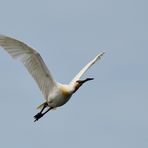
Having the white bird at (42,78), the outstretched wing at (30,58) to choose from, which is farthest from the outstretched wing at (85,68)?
the outstretched wing at (30,58)

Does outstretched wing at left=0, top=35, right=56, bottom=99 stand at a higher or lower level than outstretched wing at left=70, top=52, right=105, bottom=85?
higher

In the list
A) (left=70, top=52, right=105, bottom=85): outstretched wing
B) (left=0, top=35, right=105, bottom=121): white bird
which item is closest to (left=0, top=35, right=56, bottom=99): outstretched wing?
(left=0, top=35, right=105, bottom=121): white bird

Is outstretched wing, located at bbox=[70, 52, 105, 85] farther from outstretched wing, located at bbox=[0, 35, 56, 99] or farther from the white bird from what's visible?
outstretched wing, located at bbox=[0, 35, 56, 99]

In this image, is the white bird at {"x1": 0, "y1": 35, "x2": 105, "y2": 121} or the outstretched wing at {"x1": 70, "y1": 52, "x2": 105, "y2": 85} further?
the outstretched wing at {"x1": 70, "y1": 52, "x2": 105, "y2": 85}

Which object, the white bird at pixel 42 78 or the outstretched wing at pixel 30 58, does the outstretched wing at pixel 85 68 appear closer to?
the white bird at pixel 42 78

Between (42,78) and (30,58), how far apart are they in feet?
4.23

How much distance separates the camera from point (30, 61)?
63312 mm

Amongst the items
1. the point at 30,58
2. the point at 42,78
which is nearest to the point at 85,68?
the point at 42,78

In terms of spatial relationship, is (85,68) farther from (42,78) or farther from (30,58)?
(30,58)

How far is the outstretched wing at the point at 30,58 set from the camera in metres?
62.5

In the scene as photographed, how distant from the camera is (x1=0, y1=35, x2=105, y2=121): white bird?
206 feet

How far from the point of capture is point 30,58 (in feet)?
207

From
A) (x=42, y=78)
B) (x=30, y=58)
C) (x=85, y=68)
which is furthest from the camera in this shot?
(x=85, y=68)

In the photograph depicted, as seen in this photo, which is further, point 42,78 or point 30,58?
point 42,78
